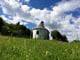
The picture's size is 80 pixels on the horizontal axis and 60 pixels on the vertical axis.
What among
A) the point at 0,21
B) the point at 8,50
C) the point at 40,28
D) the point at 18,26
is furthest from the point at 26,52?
the point at 18,26

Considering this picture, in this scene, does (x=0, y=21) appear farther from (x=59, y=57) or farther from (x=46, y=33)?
(x=59, y=57)

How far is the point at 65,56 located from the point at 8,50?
204 cm

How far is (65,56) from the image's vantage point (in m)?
8.12

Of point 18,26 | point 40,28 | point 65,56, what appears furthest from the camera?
point 18,26

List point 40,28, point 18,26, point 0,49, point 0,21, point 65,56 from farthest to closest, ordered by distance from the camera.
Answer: point 18,26 < point 0,21 < point 40,28 < point 0,49 < point 65,56

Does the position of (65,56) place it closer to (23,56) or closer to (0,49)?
(23,56)

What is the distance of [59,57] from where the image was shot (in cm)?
781

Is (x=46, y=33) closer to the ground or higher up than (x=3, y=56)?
higher up

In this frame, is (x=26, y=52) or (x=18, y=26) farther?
(x=18, y=26)

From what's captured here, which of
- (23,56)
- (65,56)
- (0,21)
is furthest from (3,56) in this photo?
(0,21)

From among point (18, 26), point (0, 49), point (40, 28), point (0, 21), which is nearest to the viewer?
point (0, 49)

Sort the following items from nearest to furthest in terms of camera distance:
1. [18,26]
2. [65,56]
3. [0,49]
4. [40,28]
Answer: [65,56] → [0,49] → [40,28] → [18,26]

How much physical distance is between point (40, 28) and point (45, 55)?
8274 centimetres

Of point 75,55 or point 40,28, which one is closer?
point 75,55
